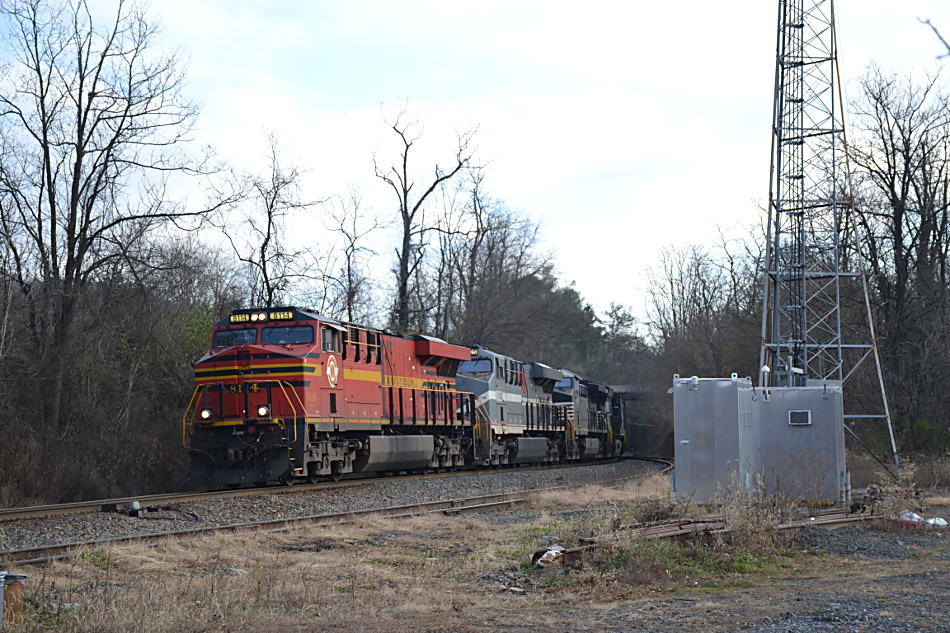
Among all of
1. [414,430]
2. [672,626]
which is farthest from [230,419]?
[672,626]

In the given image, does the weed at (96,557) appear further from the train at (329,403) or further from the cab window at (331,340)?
the cab window at (331,340)

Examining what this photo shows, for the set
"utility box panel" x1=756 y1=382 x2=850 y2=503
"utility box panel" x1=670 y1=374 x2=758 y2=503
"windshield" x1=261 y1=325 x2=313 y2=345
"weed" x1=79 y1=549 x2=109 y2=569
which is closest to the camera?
"weed" x1=79 y1=549 x2=109 y2=569

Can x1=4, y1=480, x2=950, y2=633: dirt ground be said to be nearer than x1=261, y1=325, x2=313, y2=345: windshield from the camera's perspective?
Yes

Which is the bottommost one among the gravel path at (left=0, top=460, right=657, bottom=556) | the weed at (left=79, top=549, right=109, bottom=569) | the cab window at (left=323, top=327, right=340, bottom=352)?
the gravel path at (left=0, top=460, right=657, bottom=556)

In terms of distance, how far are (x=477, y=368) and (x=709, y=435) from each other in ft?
45.0

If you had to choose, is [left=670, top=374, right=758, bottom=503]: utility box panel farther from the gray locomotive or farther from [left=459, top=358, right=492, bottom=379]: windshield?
[left=459, top=358, right=492, bottom=379]: windshield

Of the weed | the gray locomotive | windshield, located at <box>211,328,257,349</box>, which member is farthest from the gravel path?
the gray locomotive

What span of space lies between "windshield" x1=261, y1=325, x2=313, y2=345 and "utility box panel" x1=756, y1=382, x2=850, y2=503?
891cm

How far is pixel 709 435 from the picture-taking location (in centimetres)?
1573

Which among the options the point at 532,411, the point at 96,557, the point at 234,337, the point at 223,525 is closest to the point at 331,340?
the point at 234,337

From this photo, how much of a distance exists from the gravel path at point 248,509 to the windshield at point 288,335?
3103 mm

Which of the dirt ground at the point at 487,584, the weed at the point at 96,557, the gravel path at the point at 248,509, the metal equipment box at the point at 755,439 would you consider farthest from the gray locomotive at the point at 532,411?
the weed at the point at 96,557

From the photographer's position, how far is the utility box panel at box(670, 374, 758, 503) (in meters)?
15.5

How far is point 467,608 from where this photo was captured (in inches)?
311
